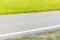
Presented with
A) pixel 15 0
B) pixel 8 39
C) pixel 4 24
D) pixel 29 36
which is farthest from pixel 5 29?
pixel 15 0

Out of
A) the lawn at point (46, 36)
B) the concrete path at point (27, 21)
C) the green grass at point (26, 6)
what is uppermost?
the green grass at point (26, 6)

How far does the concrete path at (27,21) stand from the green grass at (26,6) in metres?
0.27

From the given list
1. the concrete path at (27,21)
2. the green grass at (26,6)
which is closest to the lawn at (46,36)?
the concrete path at (27,21)

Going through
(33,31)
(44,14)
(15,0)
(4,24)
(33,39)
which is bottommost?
(33,39)

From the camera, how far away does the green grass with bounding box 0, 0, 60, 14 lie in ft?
15.8

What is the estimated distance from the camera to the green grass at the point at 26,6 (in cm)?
482

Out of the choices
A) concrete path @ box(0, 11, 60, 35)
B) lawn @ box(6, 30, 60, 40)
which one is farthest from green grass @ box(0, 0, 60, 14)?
lawn @ box(6, 30, 60, 40)

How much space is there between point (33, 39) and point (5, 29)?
92 cm

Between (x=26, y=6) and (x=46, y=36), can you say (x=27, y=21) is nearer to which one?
(x=26, y=6)

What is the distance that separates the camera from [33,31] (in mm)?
4516

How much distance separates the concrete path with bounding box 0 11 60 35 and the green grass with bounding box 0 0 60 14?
0.88 feet

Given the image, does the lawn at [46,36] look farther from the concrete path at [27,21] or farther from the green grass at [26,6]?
the green grass at [26,6]

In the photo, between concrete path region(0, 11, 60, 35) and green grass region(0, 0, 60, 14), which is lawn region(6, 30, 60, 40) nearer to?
concrete path region(0, 11, 60, 35)

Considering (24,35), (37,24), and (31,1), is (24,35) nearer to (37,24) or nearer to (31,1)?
(37,24)
